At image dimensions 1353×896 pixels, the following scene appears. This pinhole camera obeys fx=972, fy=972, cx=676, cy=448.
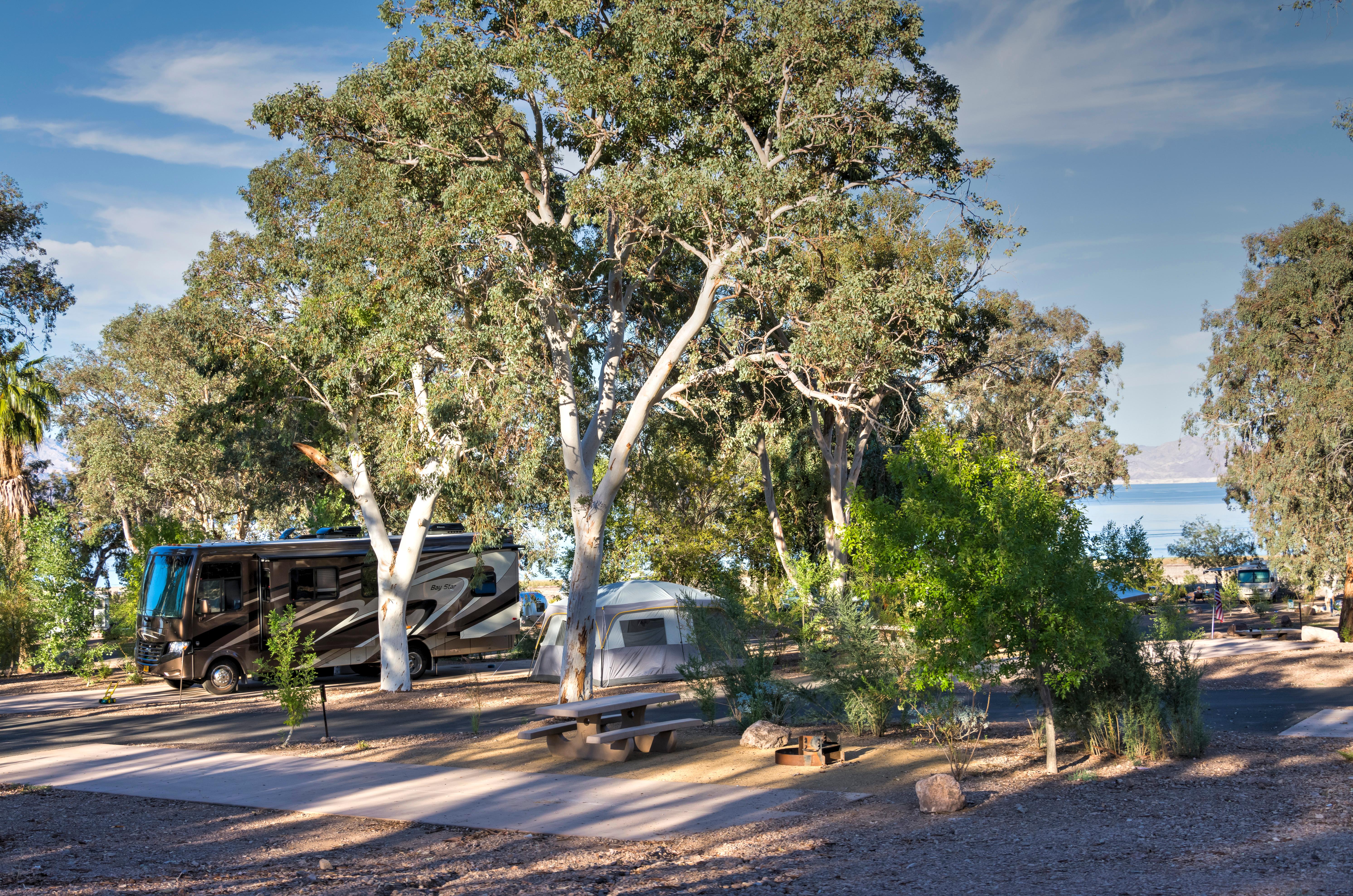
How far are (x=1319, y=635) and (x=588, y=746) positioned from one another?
58.3 feet

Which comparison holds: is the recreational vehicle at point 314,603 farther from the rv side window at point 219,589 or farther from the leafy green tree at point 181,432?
the leafy green tree at point 181,432

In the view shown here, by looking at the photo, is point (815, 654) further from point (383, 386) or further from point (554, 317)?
point (383, 386)

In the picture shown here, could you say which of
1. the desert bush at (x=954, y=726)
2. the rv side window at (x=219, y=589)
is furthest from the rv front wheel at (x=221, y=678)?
the desert bush at (x=954, y=726)

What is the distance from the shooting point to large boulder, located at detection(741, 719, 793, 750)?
1009 cm

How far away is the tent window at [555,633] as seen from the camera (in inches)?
725

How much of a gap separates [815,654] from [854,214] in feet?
24.3

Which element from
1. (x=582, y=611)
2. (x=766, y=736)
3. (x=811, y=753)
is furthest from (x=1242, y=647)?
(x=811, y=753)

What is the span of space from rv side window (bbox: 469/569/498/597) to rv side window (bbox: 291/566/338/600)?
2.95 m

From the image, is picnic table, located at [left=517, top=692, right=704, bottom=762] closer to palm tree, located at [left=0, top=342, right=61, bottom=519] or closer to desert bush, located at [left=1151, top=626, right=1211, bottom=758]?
desert bush, located at [left=1151, top=626, right=1211, bottom=758]

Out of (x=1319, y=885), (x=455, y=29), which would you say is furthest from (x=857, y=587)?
(x=455, y=29)

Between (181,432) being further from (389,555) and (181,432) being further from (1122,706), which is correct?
(1122,706)

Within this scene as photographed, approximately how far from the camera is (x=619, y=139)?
13.8 m

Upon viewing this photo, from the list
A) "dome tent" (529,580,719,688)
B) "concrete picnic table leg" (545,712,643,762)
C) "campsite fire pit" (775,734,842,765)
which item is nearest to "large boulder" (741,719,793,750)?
"campsite fire pit" (775,734,842,765)

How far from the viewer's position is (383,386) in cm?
1661
